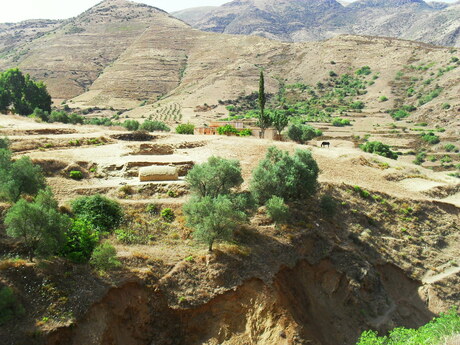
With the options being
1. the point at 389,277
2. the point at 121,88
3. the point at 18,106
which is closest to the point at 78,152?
the point at 389,277

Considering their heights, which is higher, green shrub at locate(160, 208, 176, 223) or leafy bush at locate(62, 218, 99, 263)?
leafy bush at locate(62, 218, 99, 263)

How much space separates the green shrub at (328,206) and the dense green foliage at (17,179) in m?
19.0

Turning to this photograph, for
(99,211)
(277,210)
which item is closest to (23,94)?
(99,211)

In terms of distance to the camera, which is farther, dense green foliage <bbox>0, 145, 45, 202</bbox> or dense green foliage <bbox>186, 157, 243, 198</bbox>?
dense green foliage <bbox>186, 157, 243, 198</bbox>

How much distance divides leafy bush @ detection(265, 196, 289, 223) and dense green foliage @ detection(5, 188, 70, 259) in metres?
12.3

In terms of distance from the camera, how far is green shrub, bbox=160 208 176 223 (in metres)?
25.4

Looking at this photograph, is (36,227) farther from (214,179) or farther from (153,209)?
(214,179)

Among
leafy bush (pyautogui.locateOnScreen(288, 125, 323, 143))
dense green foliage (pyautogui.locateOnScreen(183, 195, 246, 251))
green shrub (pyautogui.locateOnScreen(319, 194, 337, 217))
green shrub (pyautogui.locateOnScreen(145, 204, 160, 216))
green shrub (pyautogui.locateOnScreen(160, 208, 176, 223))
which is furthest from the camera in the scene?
leafy bush (pyautogui.locateOnScreen(288, 125, 323, 143))

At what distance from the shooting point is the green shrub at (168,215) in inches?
1000

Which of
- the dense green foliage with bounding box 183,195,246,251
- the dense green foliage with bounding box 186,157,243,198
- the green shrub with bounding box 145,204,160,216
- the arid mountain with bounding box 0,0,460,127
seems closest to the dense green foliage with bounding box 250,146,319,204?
the dense green foliage with bounding box 186,157,243,198

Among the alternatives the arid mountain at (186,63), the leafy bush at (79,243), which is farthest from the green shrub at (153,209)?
the arid mountain at (186,63)

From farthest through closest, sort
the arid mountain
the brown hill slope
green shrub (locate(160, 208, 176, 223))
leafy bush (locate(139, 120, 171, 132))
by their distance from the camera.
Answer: the brown hill slope, the arid mountain, leafy bush (locate(139, 120, 171, 132)), green shrub (locate(160, 208, 176, 223))

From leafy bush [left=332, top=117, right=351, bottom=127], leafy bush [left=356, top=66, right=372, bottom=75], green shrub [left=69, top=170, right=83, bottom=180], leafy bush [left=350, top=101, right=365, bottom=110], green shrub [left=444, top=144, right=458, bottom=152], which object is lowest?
green shrub [left=444, top=144, right=458, bottom=152]

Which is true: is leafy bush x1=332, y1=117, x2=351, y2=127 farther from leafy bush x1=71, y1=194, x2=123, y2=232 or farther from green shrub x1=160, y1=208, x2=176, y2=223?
leafy bush x1=71, y1=194, x2=123, y2=232
